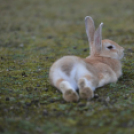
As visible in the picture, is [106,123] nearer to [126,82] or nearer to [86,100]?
[86,100]

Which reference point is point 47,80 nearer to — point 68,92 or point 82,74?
point 82,74

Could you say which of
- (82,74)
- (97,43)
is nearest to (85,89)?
(82,74)

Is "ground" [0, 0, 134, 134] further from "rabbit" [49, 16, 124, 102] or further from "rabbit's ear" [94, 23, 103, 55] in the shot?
"rabbit's ear" [94, 23, 103, 55]

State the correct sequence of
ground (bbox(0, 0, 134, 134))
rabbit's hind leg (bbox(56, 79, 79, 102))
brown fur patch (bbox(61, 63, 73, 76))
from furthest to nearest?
brown fur patch (bbox(61, 63, 73, 76))
rabbit's hind leg (bbox(56, 79, 79, 102))
ground (bbox(0, 0, 134, 134))

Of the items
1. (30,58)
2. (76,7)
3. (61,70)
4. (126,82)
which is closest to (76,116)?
(61,70)

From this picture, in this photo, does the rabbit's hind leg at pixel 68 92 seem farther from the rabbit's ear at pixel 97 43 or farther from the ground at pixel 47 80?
the rabbit's ear at pixel 97 43

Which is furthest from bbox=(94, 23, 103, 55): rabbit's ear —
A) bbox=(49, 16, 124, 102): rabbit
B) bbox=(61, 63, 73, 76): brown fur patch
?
bbox=(61, 63, 73, 76): brown fur patch

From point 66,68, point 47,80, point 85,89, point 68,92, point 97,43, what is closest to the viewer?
point 68,92

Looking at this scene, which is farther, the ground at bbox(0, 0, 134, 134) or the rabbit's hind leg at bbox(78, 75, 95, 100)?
the rabbit's hind leg at bbox(78, 75, 95, 100)
